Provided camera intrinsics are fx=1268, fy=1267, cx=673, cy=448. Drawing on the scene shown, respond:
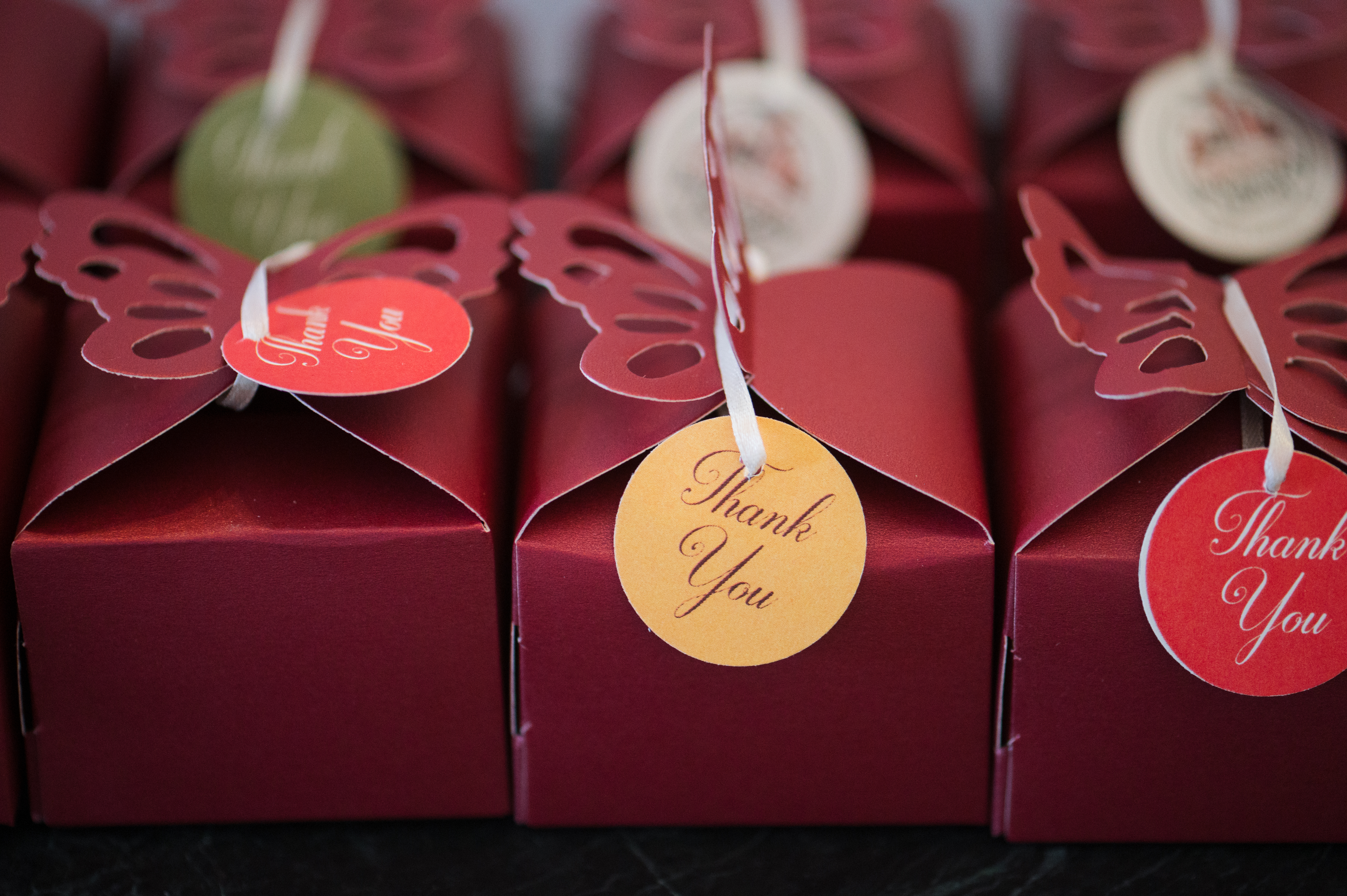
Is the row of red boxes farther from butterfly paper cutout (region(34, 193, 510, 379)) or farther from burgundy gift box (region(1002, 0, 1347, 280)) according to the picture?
burgundy gift box (region(1002, 0, 1347, 280))

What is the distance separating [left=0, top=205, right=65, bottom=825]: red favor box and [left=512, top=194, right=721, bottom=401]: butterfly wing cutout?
0.28m

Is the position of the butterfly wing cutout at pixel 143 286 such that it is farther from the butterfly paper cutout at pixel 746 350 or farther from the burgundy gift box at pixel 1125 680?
the burgundy gift box at pixel 1125 680

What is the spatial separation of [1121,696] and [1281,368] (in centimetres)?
18

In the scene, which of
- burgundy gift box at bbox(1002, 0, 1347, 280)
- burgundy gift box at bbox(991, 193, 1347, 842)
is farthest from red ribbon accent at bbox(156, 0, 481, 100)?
burgundy gift box at bbox(991, 193, 1347, 842)

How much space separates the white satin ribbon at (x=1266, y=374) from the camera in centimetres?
59

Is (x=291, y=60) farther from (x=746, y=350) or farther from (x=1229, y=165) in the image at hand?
(x=1229, y=165)

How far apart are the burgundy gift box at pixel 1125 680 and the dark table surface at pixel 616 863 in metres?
0.02

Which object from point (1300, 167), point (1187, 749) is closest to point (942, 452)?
point (1187, 749)

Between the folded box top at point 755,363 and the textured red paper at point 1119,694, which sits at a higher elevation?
the folded box top at point 755,363

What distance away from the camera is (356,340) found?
63 cm

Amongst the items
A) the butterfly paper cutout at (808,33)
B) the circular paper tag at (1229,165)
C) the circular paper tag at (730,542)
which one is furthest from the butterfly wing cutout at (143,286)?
the circular paper tag at (1229,165)

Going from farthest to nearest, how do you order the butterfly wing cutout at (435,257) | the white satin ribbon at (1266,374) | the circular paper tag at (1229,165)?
1. the circular paper tag at (1229,165)
2. the butterfly wing cutout at (435,257)
3. the white satin ribbon at (1266,374)

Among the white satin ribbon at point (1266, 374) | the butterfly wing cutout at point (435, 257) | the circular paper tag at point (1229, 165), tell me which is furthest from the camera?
the circular paper tag at point (1229, 165)

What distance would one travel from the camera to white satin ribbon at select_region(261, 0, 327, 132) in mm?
886
